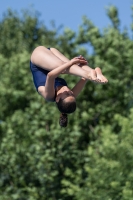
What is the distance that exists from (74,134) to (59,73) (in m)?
11.3

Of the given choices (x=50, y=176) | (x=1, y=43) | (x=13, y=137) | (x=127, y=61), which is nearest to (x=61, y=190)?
(x=50, y=176)

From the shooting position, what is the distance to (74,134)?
18.5 m

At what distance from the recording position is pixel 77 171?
18.3 meters

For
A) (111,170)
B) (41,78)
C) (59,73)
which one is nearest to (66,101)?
(59,73)

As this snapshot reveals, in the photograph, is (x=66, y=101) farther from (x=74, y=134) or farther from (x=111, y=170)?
(x=74, y=134)

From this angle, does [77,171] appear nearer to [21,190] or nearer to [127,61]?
[21,190]

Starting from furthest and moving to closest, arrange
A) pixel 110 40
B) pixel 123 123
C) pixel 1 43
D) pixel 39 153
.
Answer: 1. pixel 1 43
2. pixel 110 40
3. pixel 39 153
4. pixel 123 123

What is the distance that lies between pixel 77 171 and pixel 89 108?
103 inches

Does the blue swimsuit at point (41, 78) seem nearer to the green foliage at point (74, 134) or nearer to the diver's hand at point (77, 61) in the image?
the diver's hand at point (77, 61)

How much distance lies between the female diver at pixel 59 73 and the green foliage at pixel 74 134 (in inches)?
292

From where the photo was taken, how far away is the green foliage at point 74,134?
651 inches

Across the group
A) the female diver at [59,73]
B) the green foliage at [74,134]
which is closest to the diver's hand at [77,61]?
the female diver at [59,73]

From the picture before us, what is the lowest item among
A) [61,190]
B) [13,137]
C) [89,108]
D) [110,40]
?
[61,190]

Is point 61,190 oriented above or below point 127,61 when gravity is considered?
below
